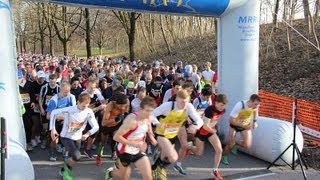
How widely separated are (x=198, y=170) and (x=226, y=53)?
9.44 ft

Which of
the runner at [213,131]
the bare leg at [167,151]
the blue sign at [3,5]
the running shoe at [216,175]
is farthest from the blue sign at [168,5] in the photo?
the running shoe at [216,175]

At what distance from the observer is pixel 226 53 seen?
941 cm

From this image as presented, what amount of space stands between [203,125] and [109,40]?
4408cm

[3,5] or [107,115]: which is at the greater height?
[3,5]

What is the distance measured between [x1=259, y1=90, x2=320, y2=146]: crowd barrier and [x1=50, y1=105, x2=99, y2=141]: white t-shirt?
4.82 meters

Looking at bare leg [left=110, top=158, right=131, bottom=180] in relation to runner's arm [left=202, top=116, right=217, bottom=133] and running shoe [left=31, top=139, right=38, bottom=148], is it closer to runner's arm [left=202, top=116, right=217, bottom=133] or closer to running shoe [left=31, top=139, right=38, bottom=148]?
runner's arm [left=202, top=116, right=217, bottom=133]

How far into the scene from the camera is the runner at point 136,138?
5.82 m

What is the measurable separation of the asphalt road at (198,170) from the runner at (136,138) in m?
1.64

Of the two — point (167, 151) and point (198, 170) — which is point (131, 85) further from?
point (167, 151)

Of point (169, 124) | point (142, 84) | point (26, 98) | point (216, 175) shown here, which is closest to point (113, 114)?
point (169, 124)

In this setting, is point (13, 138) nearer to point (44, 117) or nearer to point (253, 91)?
point (44, 117)

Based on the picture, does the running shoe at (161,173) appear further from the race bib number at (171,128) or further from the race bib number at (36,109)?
the race bib number at (36,109)

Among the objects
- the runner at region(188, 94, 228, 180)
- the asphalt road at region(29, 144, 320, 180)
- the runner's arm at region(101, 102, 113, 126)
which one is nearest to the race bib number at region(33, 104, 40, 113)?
the asphalt road at region(29, 144, 320, 180)

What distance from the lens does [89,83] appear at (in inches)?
335
